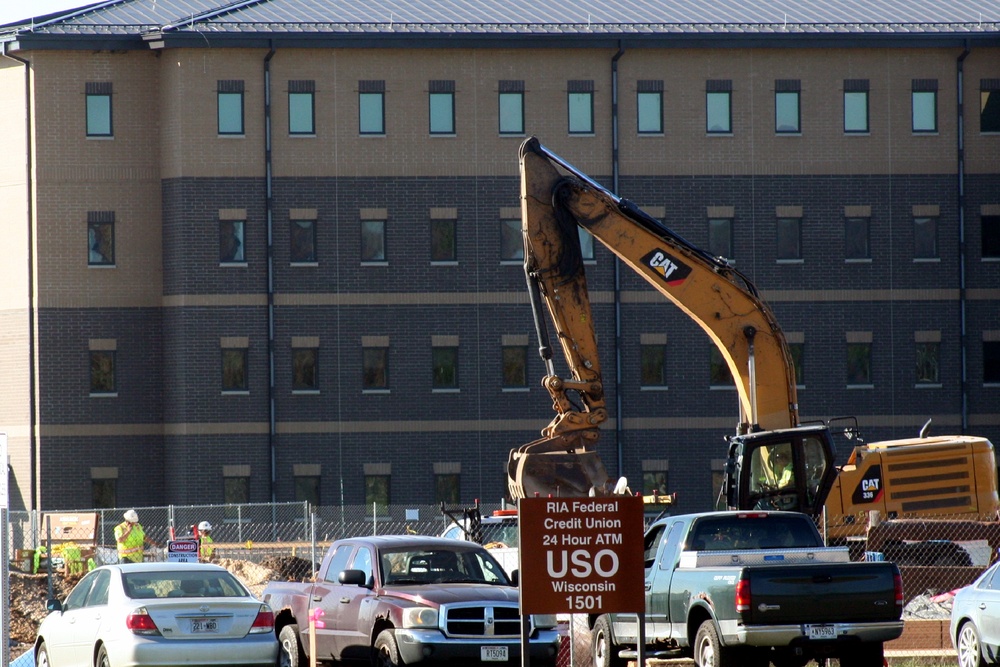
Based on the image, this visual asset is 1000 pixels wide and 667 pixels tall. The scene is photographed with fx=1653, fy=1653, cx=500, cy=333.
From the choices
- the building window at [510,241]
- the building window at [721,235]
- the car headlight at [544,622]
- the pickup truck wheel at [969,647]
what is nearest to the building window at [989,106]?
the building window at [721,235]

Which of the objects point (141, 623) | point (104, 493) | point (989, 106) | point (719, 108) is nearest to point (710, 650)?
point (141, 623)

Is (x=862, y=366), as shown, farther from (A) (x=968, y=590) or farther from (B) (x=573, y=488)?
(A) (x=968, y=590)

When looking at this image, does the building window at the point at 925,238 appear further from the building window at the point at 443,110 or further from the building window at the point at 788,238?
the building window at the point at 443,110

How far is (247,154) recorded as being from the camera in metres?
44.4

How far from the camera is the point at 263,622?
16.8 meters

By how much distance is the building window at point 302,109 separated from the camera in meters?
44.5

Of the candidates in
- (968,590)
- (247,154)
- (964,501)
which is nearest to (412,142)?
(247,154)

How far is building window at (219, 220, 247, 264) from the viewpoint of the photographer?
44531mm

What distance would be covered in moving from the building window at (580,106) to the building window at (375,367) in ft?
26.1

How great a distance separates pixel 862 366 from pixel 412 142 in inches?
547

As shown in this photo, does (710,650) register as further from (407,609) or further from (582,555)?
(582,555)

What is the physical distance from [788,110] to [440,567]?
3082 cm

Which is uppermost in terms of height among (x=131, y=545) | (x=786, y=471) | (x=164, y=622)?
(x=786, y=471)

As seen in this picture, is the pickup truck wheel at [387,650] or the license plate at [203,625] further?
the license plate at [203,625]
